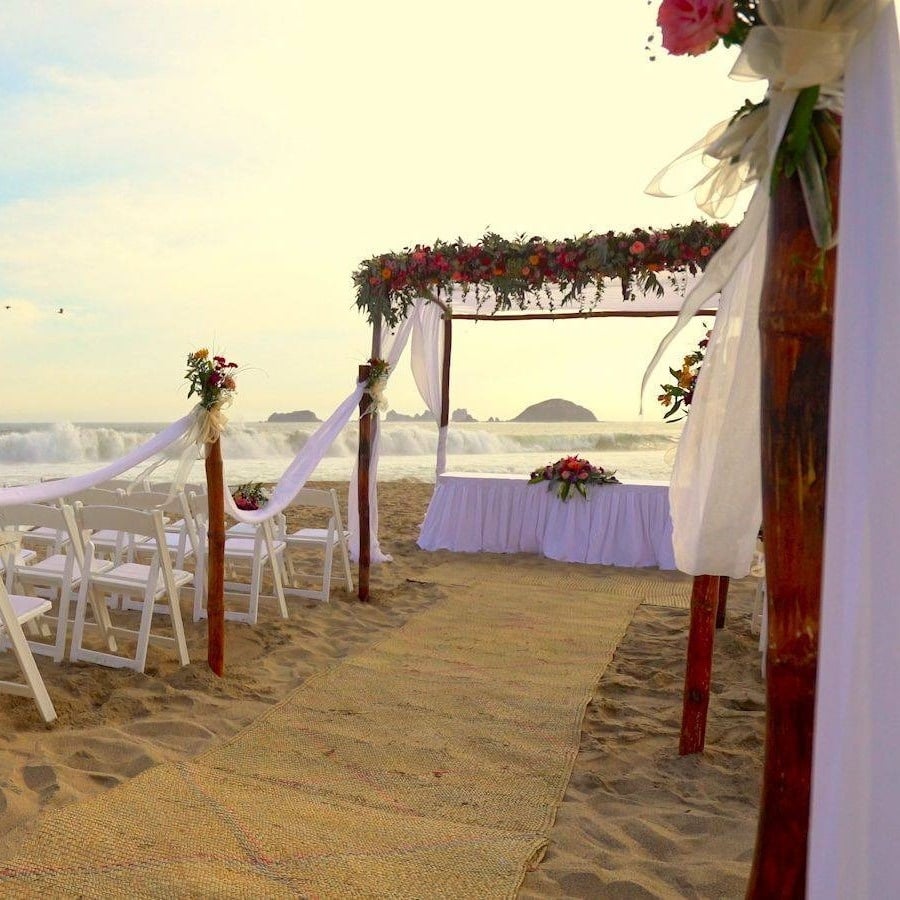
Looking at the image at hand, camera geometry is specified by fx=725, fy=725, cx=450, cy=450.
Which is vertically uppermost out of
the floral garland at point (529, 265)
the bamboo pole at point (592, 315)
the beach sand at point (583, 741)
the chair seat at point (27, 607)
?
the floral garland at point (529, 265)

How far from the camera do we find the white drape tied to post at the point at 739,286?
115cm

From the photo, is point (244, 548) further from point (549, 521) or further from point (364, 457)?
point (549, 521)

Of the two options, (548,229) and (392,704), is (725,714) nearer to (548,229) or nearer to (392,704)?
(392,704)

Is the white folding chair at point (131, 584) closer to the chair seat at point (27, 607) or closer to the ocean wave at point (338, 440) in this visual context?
the chair seat at point (27, 607)

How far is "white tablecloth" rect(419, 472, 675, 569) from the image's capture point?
6414mm

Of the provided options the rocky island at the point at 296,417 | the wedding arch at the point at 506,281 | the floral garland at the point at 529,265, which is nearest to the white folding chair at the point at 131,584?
the wedding arch at the point at 506,281

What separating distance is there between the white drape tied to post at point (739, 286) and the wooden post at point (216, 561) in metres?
2.04

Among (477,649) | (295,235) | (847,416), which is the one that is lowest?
(477,649)

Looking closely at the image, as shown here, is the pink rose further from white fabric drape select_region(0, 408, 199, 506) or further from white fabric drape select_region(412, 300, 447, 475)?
white fabric drape select_region(412, 300, 447, 475)

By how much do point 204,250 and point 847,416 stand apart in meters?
13.0

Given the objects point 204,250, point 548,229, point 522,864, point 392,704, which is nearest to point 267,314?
point 204,250

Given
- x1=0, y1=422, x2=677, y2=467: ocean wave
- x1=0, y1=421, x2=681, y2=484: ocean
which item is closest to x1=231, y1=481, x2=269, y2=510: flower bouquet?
x1=0, y1=421, x2=681, y2=484: ocean

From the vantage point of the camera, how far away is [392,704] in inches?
122

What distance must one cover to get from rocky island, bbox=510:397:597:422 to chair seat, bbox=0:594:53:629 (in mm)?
22464
